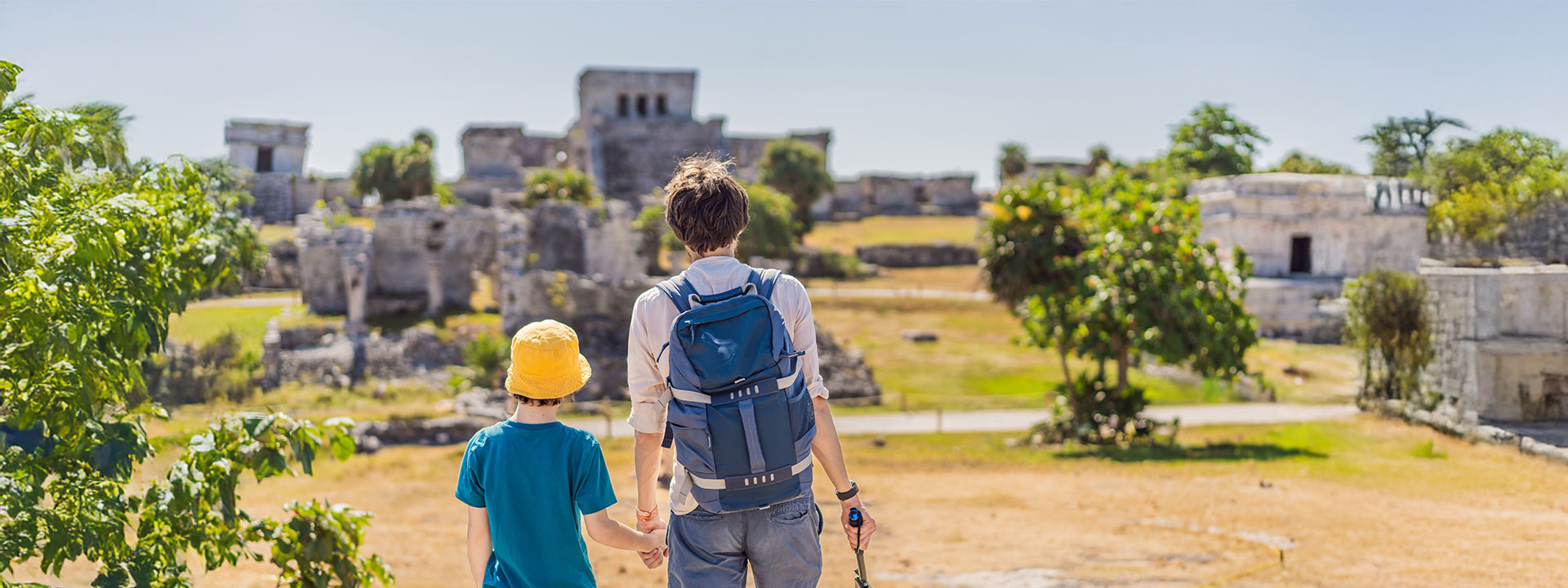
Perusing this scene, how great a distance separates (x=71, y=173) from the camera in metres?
5.45

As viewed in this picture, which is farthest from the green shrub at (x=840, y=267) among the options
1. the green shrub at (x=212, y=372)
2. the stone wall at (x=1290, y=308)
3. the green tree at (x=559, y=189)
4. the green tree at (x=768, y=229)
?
the green shrub at (x=212, y=372)

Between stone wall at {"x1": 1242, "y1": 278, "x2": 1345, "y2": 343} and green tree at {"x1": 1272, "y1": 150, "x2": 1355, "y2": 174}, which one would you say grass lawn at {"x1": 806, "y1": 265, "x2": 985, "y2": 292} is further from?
green tree at {"x1": 1272, "y1": 150, "x2": 1355, "y2": 174}

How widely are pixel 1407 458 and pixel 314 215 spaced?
23746 mm

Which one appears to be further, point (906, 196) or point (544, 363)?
point (906, 196)

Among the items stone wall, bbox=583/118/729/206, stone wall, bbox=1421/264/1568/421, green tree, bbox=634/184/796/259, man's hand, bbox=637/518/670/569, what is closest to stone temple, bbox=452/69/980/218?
stone wall, bbox=583/118/729/206

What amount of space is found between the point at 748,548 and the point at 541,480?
70 cm

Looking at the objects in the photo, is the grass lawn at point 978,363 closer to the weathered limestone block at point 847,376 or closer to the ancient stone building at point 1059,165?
the weathered limestone block at point 847,376

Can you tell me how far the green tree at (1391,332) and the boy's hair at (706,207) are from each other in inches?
445

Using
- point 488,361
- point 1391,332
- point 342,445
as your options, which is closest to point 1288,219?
point 1391,332

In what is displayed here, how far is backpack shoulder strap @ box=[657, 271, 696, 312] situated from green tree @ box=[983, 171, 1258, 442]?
10835mm

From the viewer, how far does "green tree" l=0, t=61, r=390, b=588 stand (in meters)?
4.64

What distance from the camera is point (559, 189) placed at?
2908 cm

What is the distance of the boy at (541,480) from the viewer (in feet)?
11.3

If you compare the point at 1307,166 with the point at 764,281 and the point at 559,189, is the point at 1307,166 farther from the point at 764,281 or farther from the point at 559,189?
the point at 559,189
